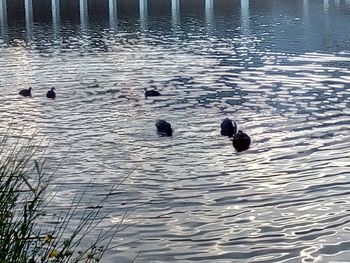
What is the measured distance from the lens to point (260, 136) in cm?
2000

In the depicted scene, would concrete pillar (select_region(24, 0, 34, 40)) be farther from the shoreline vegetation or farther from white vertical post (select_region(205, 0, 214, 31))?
the shoreline vegetation

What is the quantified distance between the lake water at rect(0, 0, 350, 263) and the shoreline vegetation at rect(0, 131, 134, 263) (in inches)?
10.4

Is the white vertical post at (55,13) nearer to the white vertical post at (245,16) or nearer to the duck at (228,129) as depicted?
the white vertical post at (245,16)

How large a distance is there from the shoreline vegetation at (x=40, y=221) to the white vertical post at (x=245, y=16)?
134 feet

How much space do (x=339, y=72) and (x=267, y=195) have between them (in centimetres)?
1758

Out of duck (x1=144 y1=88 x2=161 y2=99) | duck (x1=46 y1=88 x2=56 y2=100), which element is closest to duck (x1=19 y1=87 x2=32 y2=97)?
duck (x1=46 y1=88 x2=56 y2=100)

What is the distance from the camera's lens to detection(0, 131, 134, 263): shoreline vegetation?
8.34m

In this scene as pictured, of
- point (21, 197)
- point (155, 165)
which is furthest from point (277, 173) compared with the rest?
point (21, 197)

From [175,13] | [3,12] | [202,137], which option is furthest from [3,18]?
[202,137]

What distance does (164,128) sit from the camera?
20.2m

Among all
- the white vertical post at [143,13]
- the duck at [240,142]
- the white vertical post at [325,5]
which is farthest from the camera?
the white vertical post at [325,5]

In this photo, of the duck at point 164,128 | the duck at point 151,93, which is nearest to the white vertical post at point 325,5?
the duck at point 151,93

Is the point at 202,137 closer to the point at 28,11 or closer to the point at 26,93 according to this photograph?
the point at 26,93

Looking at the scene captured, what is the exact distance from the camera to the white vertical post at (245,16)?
5725 centimetres
